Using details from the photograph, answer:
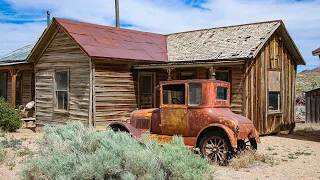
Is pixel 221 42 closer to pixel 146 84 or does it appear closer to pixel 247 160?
pixel 146 84

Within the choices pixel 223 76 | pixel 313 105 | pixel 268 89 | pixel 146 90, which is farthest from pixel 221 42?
pixel 313 105

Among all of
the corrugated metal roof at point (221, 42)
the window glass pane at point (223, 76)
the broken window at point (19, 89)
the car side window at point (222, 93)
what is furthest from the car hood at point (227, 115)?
the broken window at point (19, 89)

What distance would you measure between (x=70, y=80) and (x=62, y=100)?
1097mm

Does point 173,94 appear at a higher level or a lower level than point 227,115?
higher

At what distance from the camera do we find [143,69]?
16.0 m

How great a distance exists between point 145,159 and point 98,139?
1.80 m

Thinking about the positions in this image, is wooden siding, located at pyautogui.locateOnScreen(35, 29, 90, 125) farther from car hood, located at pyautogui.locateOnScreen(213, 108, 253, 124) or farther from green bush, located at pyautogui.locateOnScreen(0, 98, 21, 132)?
car hood, located at pyautogui.locateOnScreen(213, 108, 253, 124)

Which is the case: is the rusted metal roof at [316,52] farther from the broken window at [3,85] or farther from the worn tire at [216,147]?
the broken window at [3,85]

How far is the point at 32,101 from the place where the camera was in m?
19.9

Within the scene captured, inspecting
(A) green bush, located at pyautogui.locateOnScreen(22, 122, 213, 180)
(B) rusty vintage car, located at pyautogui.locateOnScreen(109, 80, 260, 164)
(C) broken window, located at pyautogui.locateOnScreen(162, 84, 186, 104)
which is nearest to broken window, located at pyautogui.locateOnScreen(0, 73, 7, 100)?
(B) rusty vintage car, located at pyautogui.locateOnScreen(109, 80, 260, 164)

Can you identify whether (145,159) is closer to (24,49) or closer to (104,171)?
(104,171)

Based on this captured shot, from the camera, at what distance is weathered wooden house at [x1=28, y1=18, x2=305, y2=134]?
14.3 m

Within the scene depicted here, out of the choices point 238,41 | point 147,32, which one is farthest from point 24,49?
point 238,41

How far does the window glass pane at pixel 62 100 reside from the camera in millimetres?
15453
